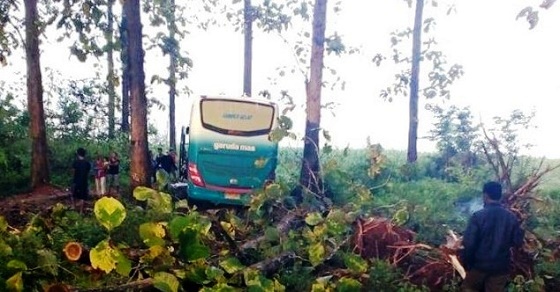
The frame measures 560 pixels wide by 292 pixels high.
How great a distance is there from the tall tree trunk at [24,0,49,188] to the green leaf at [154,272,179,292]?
1363 cm

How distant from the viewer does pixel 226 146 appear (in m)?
14.8

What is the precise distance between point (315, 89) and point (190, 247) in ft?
35.3

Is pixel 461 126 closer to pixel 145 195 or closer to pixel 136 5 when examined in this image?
pixel 136 5

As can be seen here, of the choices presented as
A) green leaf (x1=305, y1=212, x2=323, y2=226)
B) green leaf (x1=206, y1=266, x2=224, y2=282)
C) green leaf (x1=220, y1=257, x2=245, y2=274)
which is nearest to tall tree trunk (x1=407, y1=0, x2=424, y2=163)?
green leaf (x1=305, y1=212, x2=323, y2=226)

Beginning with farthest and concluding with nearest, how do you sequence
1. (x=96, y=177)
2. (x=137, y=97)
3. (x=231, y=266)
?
(x=96, y=177) < (x=137, y=97) < (x=231, y=266)

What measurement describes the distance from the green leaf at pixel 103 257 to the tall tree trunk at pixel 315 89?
33.9ft

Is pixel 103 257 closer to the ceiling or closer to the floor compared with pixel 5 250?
closer to the ceiling

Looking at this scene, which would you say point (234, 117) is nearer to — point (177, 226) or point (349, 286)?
point (349, 286)

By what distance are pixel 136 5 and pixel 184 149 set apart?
451 cm

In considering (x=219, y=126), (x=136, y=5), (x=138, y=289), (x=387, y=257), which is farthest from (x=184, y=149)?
(x=138, y=289)

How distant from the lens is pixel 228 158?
587 inches

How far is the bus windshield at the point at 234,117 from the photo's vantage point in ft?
48.7

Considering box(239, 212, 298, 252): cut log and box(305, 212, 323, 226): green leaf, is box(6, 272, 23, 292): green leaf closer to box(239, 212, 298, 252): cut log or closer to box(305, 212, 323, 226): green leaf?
box(239, 212, 298, 252): cut log

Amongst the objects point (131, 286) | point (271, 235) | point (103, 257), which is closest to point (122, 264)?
point (103, 257)
